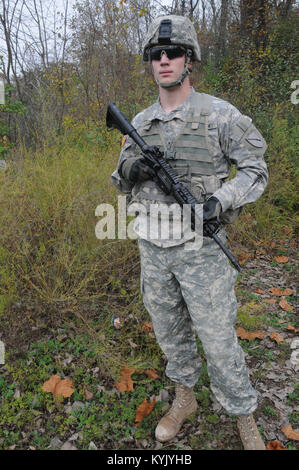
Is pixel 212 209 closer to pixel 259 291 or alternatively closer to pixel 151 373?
pixel 151 373

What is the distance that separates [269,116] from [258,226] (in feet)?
8.38

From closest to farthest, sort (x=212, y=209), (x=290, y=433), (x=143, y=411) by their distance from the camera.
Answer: (x=212, y=209)
(x=290, y=433)
(x=143, y=411)

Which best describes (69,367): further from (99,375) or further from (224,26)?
(224,26)

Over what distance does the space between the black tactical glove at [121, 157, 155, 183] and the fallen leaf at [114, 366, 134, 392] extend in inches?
59.2

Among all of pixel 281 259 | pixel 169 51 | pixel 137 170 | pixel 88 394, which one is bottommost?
pixel 88 394

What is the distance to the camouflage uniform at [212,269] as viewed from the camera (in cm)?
163

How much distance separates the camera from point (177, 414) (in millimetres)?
2184

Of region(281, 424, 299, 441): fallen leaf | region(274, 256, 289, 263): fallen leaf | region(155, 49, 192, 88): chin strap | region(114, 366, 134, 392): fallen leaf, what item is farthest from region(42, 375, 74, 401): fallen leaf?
region(274, 256, 289, 263): fallen leaf

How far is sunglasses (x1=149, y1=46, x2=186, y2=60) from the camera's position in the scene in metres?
1.66

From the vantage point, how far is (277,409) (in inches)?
90.8

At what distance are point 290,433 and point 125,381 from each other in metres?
1.14

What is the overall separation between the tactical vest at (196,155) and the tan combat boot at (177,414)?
4.04 ft

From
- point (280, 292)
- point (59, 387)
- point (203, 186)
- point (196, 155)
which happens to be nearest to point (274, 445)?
point (59, 387)

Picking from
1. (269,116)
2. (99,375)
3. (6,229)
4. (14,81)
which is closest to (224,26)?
(269,116)
